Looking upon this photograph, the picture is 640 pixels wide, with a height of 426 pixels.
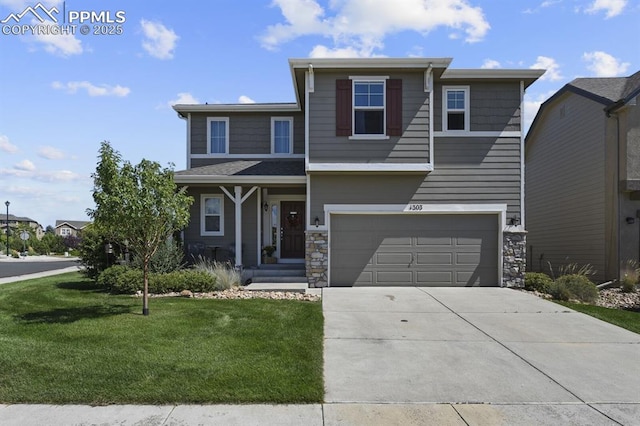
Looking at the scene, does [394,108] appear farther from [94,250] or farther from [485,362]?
[94,250]

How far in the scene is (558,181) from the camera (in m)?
16.2

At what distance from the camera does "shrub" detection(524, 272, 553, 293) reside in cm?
1173

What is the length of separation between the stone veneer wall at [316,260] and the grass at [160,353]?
2.73 meters

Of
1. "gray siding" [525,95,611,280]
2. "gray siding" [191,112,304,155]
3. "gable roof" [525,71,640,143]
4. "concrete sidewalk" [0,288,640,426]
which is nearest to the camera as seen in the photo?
"concrete sidewalk" [0,288,640,426]

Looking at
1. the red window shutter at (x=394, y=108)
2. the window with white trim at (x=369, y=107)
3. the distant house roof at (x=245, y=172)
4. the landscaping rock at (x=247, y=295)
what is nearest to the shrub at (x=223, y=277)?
the landscaping rock at (x=247, y=295)

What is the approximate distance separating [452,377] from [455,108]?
889cm

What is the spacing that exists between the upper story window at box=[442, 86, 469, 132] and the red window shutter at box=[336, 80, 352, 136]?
9.19 ft

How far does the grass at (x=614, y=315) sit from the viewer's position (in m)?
8.08

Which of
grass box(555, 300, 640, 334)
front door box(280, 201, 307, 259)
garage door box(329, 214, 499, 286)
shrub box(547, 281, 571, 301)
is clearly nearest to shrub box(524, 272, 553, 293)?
shrub box(547, 281, 571, 301)

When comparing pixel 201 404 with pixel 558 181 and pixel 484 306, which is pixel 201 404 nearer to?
pixel 484 306

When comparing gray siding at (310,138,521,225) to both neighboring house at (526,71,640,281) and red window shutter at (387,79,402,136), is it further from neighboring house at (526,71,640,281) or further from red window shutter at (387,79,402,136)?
neighboring house at (526,71,640,281)

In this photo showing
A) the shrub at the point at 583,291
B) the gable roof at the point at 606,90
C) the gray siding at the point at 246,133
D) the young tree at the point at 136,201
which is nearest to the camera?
the young tree at the point at 136,201

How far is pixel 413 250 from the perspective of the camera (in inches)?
476

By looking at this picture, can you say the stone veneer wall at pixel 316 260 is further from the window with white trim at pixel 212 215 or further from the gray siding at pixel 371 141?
the window with white trim at pixel 212 215
